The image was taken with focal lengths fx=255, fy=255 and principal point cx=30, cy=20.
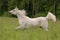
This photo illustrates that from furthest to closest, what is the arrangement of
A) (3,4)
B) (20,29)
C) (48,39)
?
(3,4) < (20,29) < (48,39)

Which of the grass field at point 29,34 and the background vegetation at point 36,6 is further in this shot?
the background vegetation at point 36,6

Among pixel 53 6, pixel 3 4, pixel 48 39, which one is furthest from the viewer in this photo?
pixel 3 4

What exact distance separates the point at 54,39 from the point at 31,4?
36.3 m

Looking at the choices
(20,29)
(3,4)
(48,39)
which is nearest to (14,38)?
(48,39)

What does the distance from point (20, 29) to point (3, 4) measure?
1475 inches

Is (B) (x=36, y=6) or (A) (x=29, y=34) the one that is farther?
(B) (x=36, y=6)

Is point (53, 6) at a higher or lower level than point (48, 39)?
lower

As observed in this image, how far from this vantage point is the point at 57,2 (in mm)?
40969

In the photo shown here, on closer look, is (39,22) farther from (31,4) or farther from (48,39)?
(31,4)

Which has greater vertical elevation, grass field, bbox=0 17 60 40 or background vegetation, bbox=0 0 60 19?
grass field, bbox=0 17 60 40

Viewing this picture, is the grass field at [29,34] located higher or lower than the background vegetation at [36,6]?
higher

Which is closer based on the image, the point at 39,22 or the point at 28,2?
the point at 39,22

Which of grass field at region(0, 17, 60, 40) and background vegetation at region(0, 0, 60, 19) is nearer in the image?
grass field at region(0, 17, 60, 40)

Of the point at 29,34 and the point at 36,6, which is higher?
the point at 29,34
